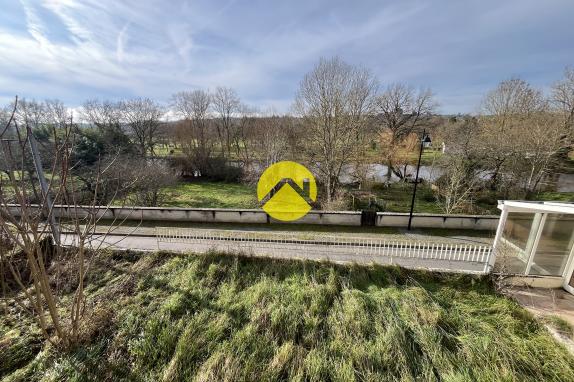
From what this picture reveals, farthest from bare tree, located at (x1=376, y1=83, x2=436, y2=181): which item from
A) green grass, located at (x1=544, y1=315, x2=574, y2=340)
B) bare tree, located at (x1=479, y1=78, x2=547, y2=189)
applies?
green grass, located at (x1=544, y1=315, x2=574, y2=340)

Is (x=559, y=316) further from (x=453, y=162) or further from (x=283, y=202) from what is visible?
(x=283, y=202)

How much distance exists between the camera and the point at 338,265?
717cm

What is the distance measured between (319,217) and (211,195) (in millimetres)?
10767

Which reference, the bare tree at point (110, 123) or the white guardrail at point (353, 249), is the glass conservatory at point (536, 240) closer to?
the white guardrail at point (353, 249)

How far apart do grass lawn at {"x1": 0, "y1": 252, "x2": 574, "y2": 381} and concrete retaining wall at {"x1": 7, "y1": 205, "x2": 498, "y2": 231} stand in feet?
16.3

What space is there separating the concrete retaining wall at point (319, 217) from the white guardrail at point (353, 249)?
2.92 meters

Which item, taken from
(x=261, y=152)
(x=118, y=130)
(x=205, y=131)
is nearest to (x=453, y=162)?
(x=261, y=152)

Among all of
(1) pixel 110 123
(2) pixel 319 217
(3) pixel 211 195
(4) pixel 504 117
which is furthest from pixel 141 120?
(4) pixel 504 117

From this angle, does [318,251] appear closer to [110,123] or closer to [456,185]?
[456,185]

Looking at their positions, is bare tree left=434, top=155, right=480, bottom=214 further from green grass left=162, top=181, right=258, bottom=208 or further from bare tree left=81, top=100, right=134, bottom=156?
bare tree left=81, top=100, right=134, bottom=156

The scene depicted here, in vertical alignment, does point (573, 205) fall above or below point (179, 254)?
above

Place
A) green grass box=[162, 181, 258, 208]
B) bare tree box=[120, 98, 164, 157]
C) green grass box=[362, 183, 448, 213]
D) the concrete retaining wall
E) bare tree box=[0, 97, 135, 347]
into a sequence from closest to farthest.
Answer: bare tree box=[0, 97, 135, 347] < the concrete retaining wall < green grass box=[362, 183, 448, 213] < green grass box=[162, 181, 258, 208] < bare tree box=[120, 98, 164, 157]

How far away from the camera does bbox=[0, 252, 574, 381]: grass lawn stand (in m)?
4.20

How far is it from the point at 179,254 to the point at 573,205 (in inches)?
419
